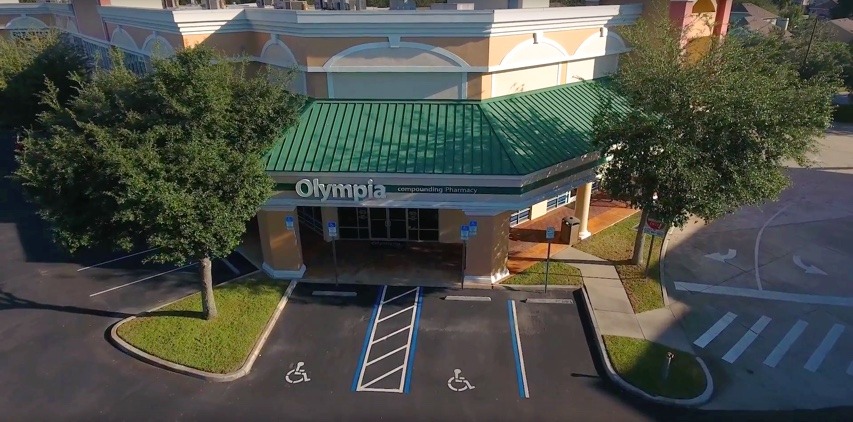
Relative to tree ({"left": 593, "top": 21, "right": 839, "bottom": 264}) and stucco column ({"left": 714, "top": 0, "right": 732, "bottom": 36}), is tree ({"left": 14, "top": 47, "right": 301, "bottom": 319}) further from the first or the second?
stucco column ({"left": 714, "top": 0, "right": 732, "bottom": 36})

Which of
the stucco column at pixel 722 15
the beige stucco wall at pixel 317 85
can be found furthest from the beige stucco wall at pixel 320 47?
the stucco column at pixel 722 15

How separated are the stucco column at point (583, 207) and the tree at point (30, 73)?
28099mm

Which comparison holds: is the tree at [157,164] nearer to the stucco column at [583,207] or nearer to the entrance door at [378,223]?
the entrance door at [378,223]

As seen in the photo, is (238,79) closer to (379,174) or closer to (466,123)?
(379,174)

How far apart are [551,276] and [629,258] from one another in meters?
4.13

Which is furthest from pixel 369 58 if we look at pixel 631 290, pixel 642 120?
pixel 631 290

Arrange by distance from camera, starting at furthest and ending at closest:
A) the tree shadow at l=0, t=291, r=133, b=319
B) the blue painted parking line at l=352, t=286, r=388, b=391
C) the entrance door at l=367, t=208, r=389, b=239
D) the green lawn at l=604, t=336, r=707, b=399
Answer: the entrance door at l=367, t=208, r=389, b=239 < the tree shadow at l=0, t=291, r=133, b=319 < the blue painted parking line at l=352, t=286, r=388, b=391 < the green lawn at l=604, t=336, r=707, b=399

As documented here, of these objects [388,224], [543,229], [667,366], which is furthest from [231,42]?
[667,366]

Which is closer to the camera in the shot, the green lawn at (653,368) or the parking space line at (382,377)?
the green lawn at (653,368)

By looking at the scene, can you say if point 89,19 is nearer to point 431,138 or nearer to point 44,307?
point 44,307

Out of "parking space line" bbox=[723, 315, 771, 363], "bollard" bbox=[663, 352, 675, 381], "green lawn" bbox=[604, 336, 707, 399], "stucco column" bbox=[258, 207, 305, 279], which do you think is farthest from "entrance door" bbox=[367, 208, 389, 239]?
"parking space line" bbox=[723, 315, 771, 363]

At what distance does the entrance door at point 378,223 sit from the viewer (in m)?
24.8

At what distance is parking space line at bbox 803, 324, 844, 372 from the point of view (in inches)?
671

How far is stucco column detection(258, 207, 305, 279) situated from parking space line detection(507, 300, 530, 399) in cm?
879
